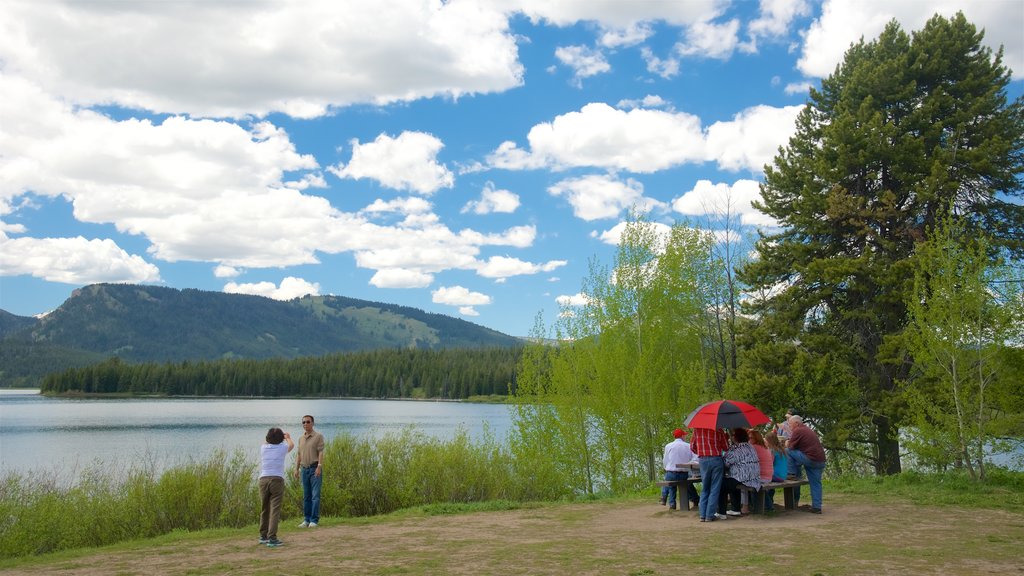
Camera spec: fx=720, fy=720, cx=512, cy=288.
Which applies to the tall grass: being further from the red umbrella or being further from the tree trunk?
the tree trunk

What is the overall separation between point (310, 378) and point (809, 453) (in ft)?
517

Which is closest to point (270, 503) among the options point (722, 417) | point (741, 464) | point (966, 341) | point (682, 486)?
point (682, 486)

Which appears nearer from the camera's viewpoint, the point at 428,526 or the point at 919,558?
the point at 919,558

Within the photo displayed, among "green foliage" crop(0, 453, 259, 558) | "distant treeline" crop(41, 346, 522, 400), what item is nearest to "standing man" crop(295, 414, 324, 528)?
"green foliage" crop(0, 453, 259, 558)

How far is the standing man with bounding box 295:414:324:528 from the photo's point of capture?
14.7 metres

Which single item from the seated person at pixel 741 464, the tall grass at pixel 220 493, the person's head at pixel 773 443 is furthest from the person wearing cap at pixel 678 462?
the tall grass at pixel 220 493

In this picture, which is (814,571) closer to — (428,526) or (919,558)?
(919,558)

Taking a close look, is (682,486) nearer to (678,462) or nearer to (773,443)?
(678,462)

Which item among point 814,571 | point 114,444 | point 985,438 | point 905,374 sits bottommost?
point 114,444

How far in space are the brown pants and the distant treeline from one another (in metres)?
127

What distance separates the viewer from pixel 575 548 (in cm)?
1128

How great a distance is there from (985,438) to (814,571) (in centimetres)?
1064

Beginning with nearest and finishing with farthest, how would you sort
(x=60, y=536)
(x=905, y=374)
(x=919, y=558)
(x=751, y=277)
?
(x=919, y=558)
(x=60, y=536)
(x=905, y=374)
(x=751, y=277)

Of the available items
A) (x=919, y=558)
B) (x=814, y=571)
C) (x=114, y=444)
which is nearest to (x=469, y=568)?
(x=814, y=571)
